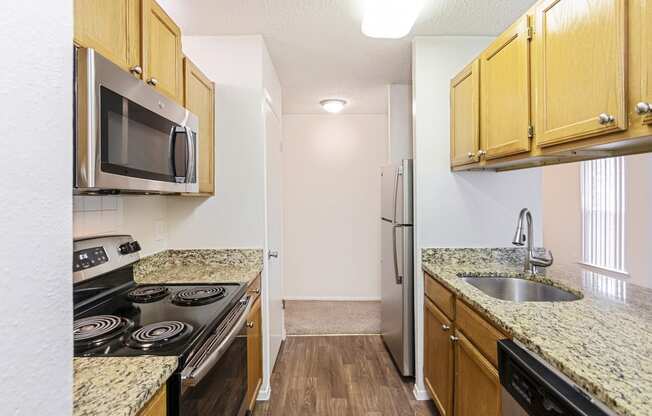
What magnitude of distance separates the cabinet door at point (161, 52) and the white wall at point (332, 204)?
298 cm

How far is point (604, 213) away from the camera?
288 centimetres

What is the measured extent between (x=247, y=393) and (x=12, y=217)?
1.81 m

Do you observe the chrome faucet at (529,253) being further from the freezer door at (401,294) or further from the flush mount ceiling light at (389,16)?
the flush mount ceiling light at (389,16)

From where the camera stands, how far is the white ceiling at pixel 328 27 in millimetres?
2084

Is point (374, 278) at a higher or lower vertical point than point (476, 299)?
lower

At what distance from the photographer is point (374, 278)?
4.83 meters

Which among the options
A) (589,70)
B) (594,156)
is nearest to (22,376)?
(589,70)

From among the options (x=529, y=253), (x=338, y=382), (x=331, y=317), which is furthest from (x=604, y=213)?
(x=331, y=317)

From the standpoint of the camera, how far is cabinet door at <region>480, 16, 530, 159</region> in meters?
1.66

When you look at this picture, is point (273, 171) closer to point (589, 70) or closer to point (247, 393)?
point (247, 393)

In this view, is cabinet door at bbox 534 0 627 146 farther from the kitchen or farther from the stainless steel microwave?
the stainless steel microwave

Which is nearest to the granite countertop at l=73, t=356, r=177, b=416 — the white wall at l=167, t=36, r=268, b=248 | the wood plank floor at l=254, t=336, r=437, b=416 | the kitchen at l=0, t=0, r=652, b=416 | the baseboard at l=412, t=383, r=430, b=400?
the kitchen at l=0, t=0, r=652, b=416

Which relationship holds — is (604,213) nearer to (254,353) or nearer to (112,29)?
(254,353)

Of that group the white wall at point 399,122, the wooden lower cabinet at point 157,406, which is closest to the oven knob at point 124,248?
the wooden lower cabinet at point 157,406
